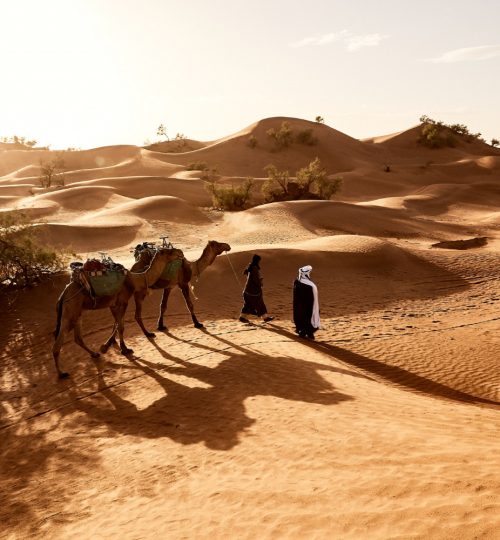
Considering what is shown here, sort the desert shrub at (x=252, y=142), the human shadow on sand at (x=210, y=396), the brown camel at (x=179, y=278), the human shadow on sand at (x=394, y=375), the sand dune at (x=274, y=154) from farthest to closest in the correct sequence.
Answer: the desert shrub at (x=252, y=142)
the sand dune at (x=274, y=154)
the brown camel at (x=179, y=278)
the human shadow on sand at (x=394, y=375)
the human shadow on sand at (x=210, y=396)

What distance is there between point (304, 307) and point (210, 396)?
4.02 meters

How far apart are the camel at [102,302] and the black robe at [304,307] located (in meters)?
2.89

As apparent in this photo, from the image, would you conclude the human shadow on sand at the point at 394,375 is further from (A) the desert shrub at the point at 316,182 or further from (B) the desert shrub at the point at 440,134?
(B) the desert shrub at the point at 440,134

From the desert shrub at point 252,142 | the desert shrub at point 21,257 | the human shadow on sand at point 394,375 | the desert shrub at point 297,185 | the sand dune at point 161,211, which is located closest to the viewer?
the human shadow on sand at point 394,375

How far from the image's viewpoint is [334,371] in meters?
9.02

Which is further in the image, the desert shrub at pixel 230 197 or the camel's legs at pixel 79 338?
the desert shrub at pixel 230 197

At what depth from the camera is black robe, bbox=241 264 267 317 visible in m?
12.1

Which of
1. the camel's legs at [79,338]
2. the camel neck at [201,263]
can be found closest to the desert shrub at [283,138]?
the camel neck at [201,263]

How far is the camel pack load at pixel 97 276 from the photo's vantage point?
29.9 feet

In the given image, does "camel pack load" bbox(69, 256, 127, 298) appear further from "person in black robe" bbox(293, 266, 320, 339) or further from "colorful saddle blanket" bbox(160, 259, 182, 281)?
"person in black robe" bbox(293, 266, 320, 339)

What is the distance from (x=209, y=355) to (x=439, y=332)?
5.92 m

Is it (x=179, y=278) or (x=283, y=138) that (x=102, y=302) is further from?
(x=283, y=138)

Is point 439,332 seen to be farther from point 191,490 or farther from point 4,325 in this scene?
point 4,325

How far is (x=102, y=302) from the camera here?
9477mm
